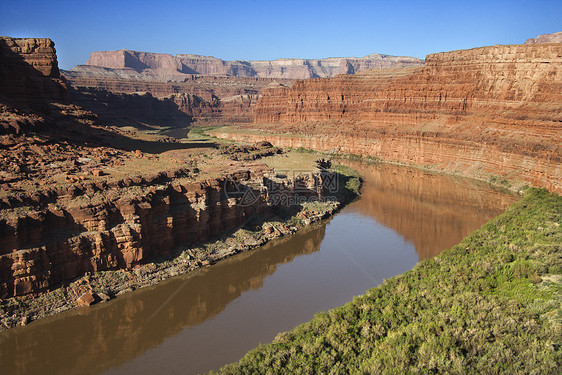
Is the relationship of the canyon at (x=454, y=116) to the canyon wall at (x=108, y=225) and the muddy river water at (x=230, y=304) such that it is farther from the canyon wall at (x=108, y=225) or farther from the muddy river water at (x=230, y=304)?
the canyon wall at (x=108, y=225)

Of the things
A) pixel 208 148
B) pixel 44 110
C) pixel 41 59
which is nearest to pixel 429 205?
pixel 208 148

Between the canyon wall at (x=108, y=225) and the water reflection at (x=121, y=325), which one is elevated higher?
the canyon wall at (x=108, y=225)

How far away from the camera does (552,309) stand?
13.5 meters

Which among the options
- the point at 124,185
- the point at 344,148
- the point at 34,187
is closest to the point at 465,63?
the point at 344,148

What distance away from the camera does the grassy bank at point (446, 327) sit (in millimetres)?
11461

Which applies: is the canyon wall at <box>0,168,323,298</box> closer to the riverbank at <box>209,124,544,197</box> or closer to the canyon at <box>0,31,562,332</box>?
the canyon at <box>0,31,562,332</box>

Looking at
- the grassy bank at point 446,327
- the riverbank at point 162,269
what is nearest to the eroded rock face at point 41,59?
the riverbank at point 162,269

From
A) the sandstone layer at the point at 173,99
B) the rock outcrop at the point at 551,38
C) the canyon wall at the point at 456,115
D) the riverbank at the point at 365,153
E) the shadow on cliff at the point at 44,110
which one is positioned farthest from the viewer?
the rock outcrop at the point at 551,38

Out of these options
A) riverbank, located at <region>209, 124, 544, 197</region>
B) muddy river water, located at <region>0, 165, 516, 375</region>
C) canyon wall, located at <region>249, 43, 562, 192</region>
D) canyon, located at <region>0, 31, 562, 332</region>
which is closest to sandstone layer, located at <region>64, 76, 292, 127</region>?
canyon, located at <region>0, 31, 562, 332</region>

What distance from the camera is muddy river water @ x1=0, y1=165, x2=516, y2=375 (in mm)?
15109

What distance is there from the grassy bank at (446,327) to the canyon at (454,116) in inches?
931

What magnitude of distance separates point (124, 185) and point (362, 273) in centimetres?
1322

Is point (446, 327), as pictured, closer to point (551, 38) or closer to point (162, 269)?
point (162, 269)

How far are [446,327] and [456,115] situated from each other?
50258 mm
